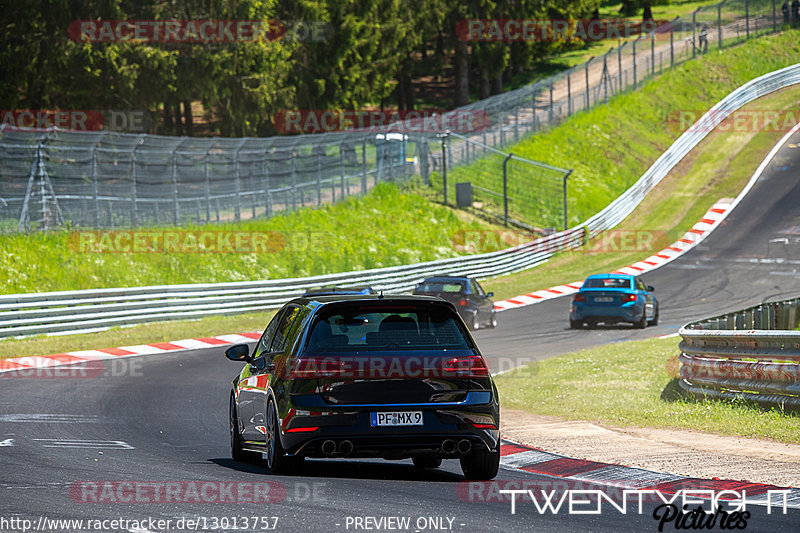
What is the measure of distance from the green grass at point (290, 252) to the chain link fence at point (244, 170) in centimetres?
54

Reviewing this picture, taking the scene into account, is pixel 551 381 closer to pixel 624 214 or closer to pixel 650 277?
pixel 650 277

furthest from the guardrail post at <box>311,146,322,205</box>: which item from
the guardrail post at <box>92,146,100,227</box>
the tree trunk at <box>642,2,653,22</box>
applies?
the tree trunk at <box>642,2,653,22</box>

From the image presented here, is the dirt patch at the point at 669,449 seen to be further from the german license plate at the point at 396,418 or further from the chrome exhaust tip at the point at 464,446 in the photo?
the german license plate at the point at 396,418

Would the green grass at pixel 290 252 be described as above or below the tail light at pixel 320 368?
below

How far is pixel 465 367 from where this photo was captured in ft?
29.7

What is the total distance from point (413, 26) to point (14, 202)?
143ft

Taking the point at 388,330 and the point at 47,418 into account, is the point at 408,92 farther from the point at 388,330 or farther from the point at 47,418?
the point at 388,330

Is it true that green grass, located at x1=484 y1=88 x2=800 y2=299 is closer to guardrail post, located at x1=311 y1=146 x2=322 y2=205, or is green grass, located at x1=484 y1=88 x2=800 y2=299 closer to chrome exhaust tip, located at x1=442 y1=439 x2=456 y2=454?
guardrail post, located at x1=311 y1=146 x2=322 y2=205

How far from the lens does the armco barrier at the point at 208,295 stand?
85.3 feet

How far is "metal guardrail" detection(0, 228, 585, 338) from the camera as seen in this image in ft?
84.7

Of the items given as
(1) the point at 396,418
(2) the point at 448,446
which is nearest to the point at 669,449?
(2) the point at 448,446

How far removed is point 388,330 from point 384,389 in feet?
1.66

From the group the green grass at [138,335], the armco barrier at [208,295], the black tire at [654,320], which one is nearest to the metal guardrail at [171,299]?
the armco barrier at [208,295]

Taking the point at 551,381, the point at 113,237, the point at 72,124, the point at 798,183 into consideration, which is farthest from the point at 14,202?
the point at 798,183
